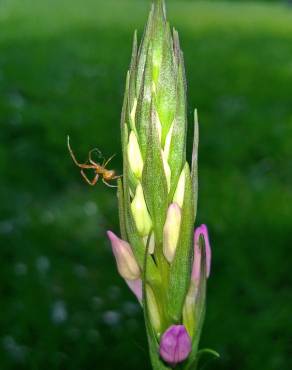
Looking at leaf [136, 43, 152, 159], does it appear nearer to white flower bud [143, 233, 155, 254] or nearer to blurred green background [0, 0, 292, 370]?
white flower bud [143, 233, 155, 254]

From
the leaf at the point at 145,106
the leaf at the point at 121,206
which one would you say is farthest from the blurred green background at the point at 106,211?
the leaf at the point at 145,106

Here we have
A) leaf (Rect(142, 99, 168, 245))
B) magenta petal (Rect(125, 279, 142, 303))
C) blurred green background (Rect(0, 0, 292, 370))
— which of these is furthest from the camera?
blurred green background (Rect(0, 0, 292, 370))

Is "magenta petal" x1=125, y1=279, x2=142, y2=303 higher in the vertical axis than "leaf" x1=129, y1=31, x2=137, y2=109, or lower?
lower

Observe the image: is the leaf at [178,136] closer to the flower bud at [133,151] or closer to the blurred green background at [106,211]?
the flower bud at [133,151]

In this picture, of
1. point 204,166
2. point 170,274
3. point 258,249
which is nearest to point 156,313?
point 170,274

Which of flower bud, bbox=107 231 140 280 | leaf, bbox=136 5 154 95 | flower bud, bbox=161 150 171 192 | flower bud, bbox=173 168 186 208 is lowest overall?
flower bud, bbox=107 231 140 280

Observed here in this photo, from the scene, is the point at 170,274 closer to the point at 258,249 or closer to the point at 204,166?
the point at 258,249

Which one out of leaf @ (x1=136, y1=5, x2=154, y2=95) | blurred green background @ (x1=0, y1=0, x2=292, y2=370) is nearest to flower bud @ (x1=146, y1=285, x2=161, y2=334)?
blurred green background @ (x1=0, y1=0, x2=292, y2=370)
